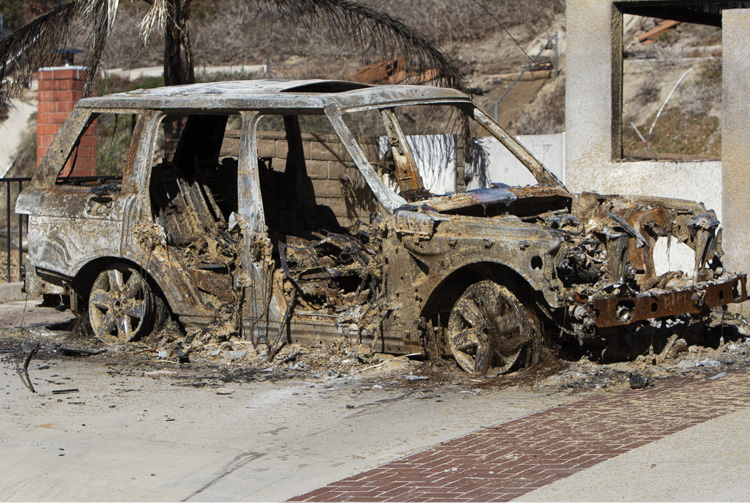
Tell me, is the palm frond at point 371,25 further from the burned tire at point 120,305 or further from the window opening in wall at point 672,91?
the window opening in wall at point 672,91

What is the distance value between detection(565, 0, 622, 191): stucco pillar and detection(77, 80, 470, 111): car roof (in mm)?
3401

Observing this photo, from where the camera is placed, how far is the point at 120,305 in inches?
331

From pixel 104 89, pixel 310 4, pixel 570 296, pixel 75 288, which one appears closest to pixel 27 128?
pixel 104 89

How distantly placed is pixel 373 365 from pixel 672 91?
1573 centimetres

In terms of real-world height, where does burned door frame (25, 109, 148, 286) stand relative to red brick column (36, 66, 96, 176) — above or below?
below

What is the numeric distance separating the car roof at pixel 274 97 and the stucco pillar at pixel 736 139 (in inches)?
124

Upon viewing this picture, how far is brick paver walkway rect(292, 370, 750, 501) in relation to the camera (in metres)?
4.70

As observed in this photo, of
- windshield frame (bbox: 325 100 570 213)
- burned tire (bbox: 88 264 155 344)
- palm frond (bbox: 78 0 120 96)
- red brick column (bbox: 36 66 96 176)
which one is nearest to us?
windshield frame (bbox: 325 100 570 213)

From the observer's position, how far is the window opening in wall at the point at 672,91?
19.6 metres

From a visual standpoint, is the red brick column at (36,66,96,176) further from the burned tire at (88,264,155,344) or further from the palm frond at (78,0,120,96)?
the burned tire at (88,264,155,344)

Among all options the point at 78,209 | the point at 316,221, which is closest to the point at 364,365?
the point at 316,221

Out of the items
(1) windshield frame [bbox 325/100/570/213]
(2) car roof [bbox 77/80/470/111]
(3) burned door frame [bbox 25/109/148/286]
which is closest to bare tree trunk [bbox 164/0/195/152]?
(3) burned door frame [bbox 25/109/148/286]

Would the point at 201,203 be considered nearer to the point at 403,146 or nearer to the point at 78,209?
the point at 78,209

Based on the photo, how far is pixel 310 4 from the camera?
1251cm
